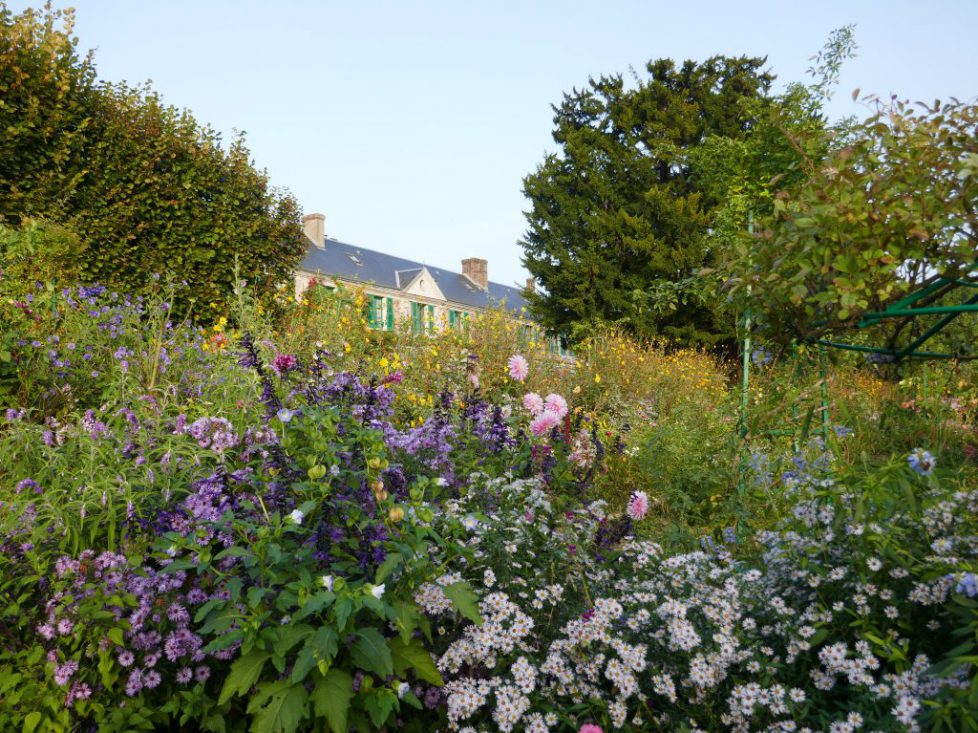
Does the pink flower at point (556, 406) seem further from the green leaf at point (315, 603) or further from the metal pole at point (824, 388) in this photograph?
the green leaf at point (315, 603)

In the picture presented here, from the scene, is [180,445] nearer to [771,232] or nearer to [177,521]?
[177,521]

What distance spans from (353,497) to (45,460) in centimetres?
206

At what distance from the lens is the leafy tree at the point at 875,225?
2.19 m

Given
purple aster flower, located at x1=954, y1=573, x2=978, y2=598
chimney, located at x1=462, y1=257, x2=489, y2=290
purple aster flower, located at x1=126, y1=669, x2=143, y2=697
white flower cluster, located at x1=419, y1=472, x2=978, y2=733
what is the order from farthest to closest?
chimney, located at x1=462, y1=257, x2=489, y2=290, purple aster flower, located at x1=126, y1=669, x2=143, y2=697, white flower cluster, located at x1=419, y1=472, x2=978, y2=733, purple aster flower, located at x1=954, y1=573, x2=978, y2=598

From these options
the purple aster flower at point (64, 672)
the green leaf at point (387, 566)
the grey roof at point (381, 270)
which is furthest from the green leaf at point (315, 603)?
the grey roof at point (381, 270)

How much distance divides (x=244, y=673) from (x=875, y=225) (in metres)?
2.47

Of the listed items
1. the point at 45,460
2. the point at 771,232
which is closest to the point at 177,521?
the point at 45,460

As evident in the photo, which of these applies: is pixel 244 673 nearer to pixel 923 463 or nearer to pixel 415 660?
pixel 415 660

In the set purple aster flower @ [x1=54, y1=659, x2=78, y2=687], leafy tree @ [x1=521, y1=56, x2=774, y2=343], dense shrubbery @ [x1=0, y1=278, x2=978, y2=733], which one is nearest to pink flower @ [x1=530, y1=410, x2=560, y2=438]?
dense shrubbery @ [x1=0, y1=278, x2=978, y2=733]

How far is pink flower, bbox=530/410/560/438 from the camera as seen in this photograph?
3.40m

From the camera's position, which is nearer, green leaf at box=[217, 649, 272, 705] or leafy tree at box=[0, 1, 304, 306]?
green leaf at box=[217, 649, 272, 705]

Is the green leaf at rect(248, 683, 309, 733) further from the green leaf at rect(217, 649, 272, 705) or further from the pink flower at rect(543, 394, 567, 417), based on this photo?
the pink flower at rect(543, 394, 567, 417)

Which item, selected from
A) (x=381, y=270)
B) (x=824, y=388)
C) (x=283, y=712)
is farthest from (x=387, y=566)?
(x=381, y=270)

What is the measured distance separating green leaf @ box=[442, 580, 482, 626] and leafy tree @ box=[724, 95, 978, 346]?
4.95ft
